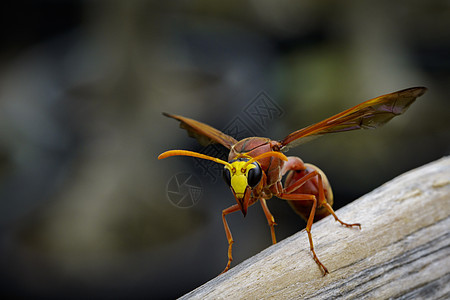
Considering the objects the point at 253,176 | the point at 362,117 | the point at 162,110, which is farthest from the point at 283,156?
the point at 162,110

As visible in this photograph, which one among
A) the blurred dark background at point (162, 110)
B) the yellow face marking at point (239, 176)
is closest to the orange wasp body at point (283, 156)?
the yellow face marking at point (239, 176)

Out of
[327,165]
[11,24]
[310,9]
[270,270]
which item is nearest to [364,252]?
[270,270]

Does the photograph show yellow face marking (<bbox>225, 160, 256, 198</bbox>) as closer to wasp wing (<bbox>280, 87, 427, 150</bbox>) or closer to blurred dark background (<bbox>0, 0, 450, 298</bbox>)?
wasp wing (<bbox>280, 87, 427, 150</bbox>)

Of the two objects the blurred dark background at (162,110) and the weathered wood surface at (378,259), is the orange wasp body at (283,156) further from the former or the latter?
the blurred dark background at (162,110)

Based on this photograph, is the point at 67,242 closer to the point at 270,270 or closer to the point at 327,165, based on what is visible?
the point at 327,165

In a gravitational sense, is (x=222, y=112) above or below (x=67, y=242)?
above
